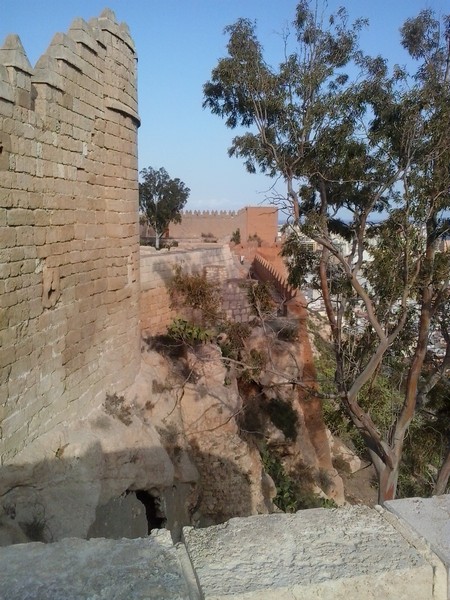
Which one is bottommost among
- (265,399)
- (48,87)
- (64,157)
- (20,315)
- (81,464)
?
(265,399)

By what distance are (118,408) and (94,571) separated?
5.49 m

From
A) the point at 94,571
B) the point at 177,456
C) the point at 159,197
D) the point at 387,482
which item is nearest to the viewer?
the point at 94,571

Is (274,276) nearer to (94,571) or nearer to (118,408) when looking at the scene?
(118,408)

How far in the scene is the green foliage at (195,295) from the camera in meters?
11.8

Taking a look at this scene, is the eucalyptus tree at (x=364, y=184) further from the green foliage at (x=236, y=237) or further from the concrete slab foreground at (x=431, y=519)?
the green foliage at (x=236, y=237)

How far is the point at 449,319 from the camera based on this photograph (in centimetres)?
1016

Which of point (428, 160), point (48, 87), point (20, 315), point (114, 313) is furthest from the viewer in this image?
point (428, 160)

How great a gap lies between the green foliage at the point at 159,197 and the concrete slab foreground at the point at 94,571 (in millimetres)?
30998

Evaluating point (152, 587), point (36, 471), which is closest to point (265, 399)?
point (36, 471)

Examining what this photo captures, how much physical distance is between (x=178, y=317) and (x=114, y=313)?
14.1 ft

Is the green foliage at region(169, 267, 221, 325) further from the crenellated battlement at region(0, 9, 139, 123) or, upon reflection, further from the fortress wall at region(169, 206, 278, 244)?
the fortress wall at region(169, 206, 278, 244)

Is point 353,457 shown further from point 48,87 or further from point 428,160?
point 48,87

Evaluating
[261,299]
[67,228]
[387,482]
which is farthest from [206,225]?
[67,228]

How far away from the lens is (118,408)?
7.41 m
